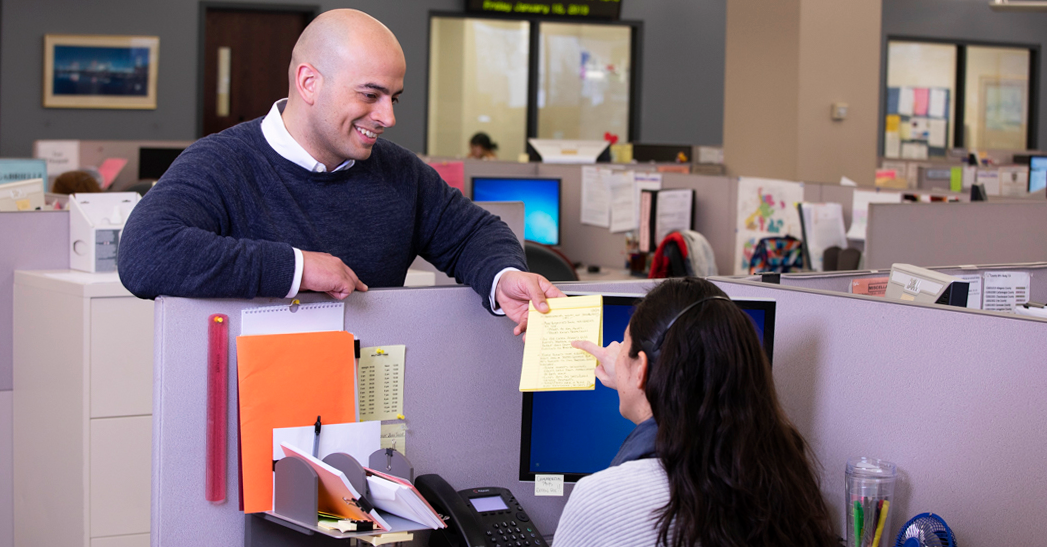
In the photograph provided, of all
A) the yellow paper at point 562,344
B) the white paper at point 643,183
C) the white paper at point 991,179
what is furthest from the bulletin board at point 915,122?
the yellow paper at point 562,344

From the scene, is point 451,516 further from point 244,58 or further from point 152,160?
point 244,58

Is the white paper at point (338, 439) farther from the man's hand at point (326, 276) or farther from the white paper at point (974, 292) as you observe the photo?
the white paper at point (974, 292)

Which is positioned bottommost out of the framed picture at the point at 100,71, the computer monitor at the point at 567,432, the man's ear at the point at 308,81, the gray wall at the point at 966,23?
the computer monitor at the point at 567,432

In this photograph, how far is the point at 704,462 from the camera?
3.49 feet

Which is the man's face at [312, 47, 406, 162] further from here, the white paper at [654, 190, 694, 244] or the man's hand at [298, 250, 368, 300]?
the white paper at [654, 190, 694, 244]

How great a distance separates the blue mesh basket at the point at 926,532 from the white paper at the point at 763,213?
2522mm

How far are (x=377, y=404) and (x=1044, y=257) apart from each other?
2.16 metres

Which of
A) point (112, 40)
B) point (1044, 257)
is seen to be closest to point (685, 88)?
point (112, 40)

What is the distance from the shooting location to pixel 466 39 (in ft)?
29.2

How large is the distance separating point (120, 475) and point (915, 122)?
10109mm

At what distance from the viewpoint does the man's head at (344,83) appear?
1462 millimetres

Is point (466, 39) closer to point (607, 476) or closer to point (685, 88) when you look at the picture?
point (685, 88)

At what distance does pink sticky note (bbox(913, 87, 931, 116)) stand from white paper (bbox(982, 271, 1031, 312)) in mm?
9307

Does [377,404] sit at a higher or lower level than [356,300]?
lower
